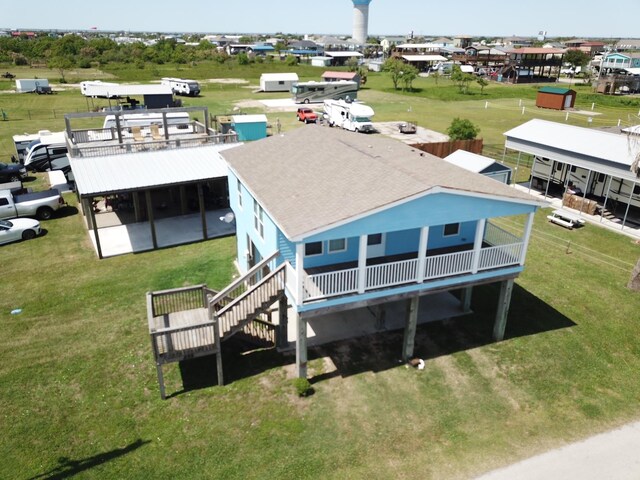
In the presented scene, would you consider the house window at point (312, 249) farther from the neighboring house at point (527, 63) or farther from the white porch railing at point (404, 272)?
the neighboring house at point (527, 63)

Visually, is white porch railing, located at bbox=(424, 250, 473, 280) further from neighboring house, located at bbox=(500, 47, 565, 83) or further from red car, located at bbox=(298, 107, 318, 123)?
neighboring house, located at bbox=(500, 47, 565, 83)

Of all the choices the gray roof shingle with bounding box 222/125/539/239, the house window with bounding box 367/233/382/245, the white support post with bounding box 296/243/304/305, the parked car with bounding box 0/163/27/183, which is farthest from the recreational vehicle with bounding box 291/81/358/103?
the white support post with bounding box 296/243/304/305

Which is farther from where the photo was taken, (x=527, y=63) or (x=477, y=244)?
Answer: (x=527, y=63)

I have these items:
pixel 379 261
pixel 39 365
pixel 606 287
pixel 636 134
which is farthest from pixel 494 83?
pixel 39 365

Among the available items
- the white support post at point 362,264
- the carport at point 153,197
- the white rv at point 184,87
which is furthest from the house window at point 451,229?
the white rv at point 184,87

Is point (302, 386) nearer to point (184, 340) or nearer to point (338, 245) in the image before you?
point (184, 340)

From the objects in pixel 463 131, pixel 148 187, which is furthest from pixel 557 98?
pixel 148 187
